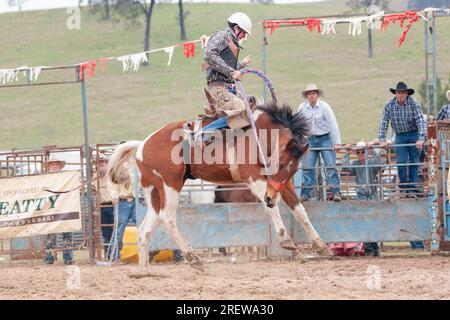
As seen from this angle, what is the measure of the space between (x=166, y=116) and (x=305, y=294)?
138ft

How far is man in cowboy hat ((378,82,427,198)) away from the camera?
1409cm

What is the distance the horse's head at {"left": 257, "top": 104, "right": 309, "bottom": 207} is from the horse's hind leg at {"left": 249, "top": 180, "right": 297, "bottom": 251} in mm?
104

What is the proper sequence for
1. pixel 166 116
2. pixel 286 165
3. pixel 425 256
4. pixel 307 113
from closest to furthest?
pixel 286 165, pixel 425 256, pixel 307 113, pixel 166 116

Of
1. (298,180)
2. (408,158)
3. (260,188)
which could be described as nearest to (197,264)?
(260,188)

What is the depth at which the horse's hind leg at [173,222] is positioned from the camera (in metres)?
11.7

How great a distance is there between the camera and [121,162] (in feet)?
43.1

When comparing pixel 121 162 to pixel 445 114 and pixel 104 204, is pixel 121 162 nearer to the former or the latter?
pixel 104 204

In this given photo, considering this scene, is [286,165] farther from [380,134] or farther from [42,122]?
[42,122]

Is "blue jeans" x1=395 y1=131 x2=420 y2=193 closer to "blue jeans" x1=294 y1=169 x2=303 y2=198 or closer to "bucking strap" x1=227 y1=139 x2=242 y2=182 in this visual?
"blue jeans" x1=294 y1=169 x2=303 y2=198

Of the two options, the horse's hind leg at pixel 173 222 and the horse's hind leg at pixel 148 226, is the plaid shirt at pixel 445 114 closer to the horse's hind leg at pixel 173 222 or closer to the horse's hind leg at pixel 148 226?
the horse's hind leg at pixel 173 222

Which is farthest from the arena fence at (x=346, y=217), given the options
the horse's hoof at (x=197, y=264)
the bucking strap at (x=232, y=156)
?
the horse's hoof at (x=197, y=264)

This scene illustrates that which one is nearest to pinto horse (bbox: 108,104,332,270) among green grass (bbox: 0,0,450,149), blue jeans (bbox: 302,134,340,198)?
blue jeans (bbox: 302,134,340,198)
